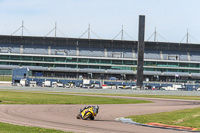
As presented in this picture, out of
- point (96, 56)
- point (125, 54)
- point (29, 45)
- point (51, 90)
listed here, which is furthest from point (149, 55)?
point (51, 90)

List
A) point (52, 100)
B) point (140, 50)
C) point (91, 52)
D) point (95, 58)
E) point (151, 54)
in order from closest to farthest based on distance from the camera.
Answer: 1. point (52, 100)
2. point (140, 50)
3. point (95, 58)
4. point (91, 52)
5. point (151, 54)

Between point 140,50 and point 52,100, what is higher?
point 140,50

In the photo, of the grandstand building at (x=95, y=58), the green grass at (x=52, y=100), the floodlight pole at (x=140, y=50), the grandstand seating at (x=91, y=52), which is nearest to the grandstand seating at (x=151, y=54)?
the grandstand building at (x=95, y=58)

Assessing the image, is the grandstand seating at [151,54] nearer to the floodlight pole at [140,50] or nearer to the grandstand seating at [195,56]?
the grandstand seating at [195,56]

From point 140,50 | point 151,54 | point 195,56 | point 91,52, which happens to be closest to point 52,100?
point 140,50

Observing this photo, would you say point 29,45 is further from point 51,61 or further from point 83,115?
point 83,115

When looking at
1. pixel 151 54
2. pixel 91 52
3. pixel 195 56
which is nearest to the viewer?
pixel 91 52

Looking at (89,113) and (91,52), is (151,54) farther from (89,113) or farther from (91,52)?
(89,113)

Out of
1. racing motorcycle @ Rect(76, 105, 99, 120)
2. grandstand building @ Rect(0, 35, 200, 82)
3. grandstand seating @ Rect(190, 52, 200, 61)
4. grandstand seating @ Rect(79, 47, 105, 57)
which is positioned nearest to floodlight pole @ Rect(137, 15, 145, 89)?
grandstand building @ Rect(0, 35, 200, 82)

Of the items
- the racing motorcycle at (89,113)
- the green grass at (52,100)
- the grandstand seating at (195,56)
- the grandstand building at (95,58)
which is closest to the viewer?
the racing motorcycle at (89,113)

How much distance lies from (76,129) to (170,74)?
131 metres

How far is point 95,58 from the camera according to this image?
151 meters

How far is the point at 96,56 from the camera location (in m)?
154

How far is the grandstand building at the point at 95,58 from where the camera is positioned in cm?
15012
